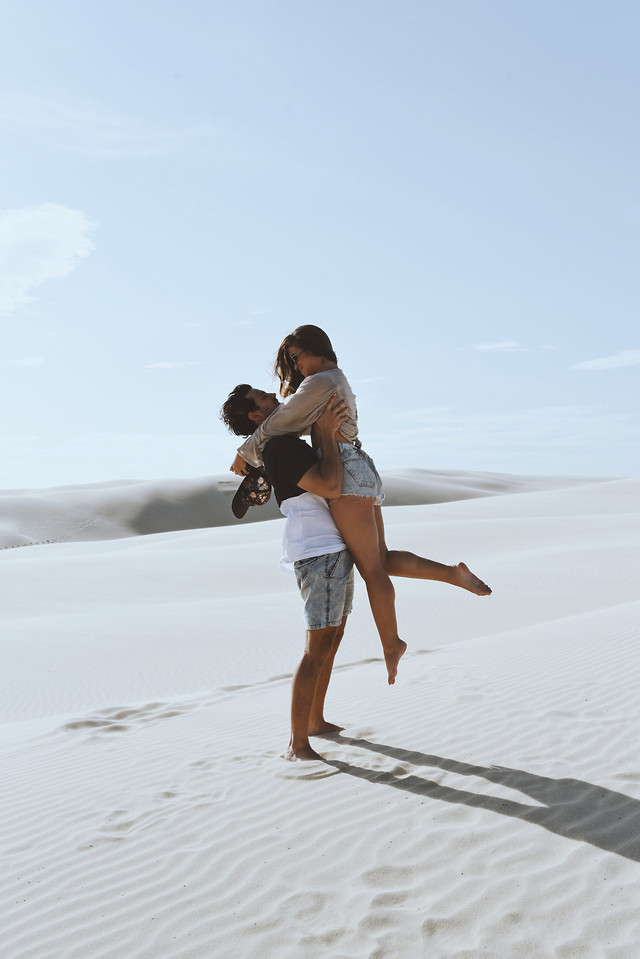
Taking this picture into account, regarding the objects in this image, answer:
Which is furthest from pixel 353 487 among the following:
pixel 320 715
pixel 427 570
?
pixel 320 715

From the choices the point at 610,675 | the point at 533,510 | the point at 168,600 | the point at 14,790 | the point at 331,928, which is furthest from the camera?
the point at 533,510

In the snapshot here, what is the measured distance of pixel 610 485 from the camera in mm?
44094

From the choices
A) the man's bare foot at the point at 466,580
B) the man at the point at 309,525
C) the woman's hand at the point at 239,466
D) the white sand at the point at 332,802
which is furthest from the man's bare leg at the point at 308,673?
the woman's hand at the point at 239,466

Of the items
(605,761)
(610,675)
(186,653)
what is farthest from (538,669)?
(186,653)

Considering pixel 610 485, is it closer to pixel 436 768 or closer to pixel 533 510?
pixel 533 510

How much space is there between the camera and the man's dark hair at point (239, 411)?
189 inches

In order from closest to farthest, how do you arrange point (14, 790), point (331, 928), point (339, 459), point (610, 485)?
point (331, 928) < point (339, 459) < point (14, 790) < point (610, 485)

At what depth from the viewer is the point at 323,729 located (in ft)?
18.6

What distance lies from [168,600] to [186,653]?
583 centimetres

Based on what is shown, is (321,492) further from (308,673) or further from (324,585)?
(308,673)

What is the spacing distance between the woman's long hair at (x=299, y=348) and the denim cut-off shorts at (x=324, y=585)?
3.40 ft

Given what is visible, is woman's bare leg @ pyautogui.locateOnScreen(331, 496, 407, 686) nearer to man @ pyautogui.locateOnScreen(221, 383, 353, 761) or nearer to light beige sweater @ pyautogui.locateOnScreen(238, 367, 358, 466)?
man @ pyautogui.locateOnScreen(221, 383, 353, 761)

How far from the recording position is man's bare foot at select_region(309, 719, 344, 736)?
18.5 feet

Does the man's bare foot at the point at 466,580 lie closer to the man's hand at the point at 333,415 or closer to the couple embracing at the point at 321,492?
the couple embracing at the point at 321,492
